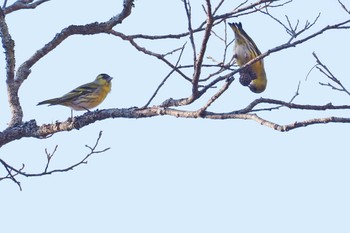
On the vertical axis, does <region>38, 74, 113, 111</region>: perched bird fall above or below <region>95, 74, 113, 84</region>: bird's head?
below

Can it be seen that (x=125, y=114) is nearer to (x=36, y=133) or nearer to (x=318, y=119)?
(x=36, y=133)

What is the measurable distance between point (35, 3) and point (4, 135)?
1.38m

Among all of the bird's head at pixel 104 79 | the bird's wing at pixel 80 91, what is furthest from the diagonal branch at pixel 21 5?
the bird's head at pixel 104 79

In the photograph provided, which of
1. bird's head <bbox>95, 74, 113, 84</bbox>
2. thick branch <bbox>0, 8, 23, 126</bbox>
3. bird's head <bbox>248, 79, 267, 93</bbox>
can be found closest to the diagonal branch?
thick branch <bbox>0, 8, 23, 126</bbox>

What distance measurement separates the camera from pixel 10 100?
5363 mm

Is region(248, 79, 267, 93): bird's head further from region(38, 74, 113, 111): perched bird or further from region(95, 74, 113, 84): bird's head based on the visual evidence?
region(95, 74, 113, 84): bird's head

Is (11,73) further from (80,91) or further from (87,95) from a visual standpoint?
(87,95)

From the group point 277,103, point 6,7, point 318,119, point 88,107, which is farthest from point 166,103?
point 88,107

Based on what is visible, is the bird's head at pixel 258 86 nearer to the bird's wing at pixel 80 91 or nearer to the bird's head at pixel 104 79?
the bird's wing at pixel 80 91

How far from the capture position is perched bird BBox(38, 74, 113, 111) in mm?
8589

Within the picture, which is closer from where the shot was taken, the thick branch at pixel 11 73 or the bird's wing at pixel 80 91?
the thick branch at pixel 11 73

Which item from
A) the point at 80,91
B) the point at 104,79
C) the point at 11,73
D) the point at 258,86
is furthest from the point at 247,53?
the point at 11,73

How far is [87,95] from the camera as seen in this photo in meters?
9.16

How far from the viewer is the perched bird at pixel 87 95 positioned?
859 cm
